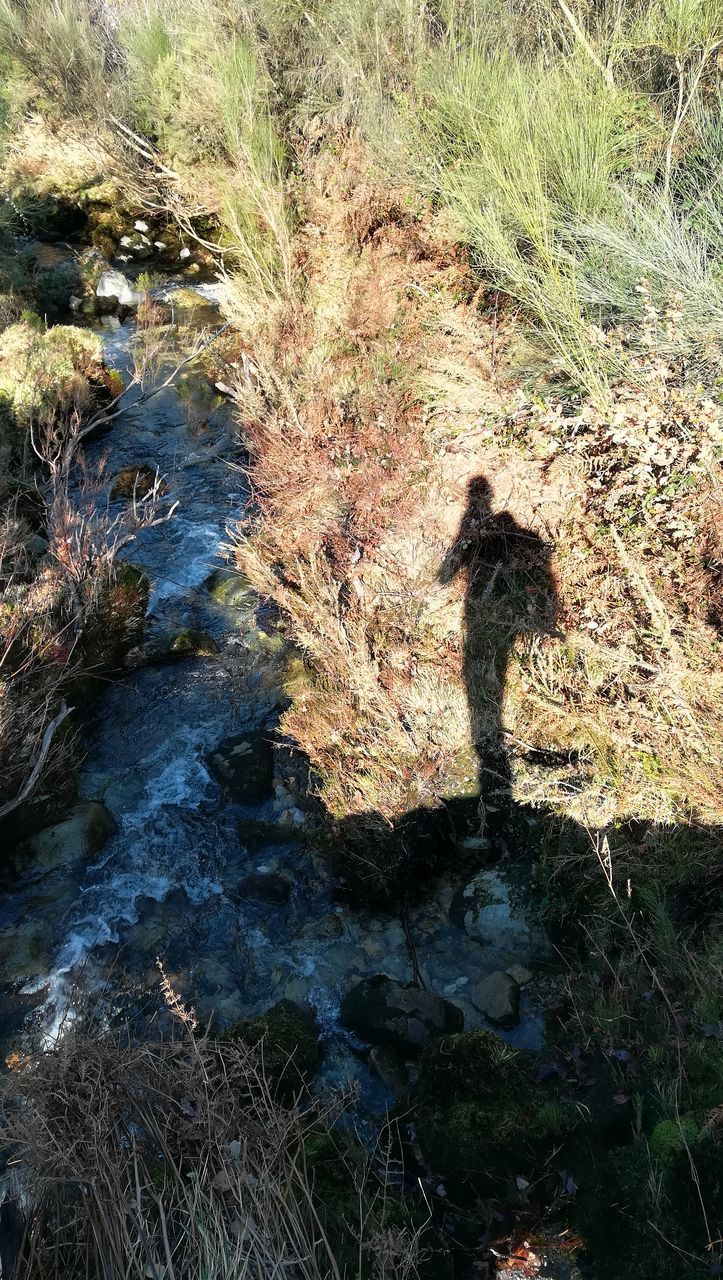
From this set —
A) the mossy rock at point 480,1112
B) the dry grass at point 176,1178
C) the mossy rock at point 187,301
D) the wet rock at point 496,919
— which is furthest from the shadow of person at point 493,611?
the mossy rock at point 187,301

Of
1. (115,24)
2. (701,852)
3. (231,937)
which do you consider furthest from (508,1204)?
(115,24)

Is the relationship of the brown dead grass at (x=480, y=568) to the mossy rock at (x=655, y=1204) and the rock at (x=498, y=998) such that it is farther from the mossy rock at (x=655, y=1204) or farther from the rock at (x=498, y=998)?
the mossy rock at (x=655, y=1204)

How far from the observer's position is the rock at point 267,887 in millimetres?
5082

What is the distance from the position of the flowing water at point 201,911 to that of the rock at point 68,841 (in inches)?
2.2

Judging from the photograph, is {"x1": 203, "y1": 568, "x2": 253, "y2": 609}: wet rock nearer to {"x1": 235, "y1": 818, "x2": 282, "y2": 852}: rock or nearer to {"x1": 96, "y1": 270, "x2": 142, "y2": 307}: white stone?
{"x1": 235, "y1": 818, "x2": 282, "y2": 852}: rock

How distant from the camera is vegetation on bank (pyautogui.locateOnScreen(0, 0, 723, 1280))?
12.1ft

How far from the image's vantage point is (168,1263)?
2217 millimetres

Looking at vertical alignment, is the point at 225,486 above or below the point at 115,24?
below

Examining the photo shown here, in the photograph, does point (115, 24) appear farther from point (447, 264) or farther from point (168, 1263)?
point (168, 1263)

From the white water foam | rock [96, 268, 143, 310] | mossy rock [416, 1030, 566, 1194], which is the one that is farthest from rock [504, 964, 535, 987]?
rock [96, 268, 143, 310]

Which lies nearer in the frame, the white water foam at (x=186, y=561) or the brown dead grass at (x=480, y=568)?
the brown dead grass at (x=480, y=568)

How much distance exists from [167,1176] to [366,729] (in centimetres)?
285

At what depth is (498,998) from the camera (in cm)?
419

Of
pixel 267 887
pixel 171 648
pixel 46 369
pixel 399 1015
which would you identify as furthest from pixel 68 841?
pixel 46 369
